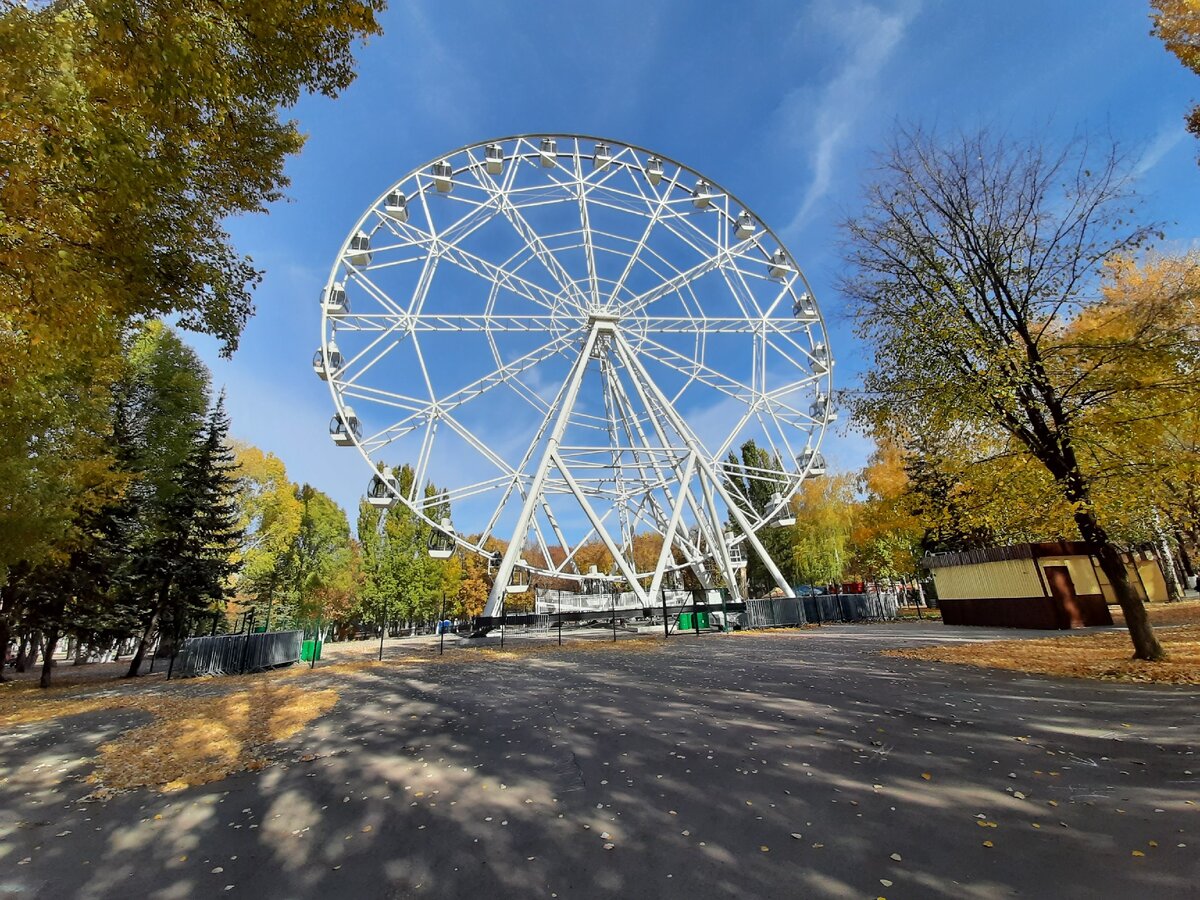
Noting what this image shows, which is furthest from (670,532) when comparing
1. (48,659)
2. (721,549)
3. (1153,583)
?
(1153,583)

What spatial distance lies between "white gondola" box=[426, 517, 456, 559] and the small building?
2026 cm

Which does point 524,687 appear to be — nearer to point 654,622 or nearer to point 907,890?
point 907,890

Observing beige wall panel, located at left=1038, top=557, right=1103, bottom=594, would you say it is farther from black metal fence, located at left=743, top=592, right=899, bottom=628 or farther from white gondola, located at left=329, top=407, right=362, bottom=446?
white gondola, located at left=329, top=407, right=362, bottom=446

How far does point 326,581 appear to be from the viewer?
42.4 metres

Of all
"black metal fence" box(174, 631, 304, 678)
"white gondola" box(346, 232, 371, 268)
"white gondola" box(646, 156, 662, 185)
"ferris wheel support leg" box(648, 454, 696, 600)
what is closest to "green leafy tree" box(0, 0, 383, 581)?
Answer: "black metal fence" box(174, 631, 304, 678)

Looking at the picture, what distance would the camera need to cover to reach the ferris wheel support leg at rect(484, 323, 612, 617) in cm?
1986

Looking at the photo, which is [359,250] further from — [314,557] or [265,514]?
[314,557]

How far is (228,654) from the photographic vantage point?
17219mm

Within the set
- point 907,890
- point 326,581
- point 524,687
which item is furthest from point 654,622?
point 907,890

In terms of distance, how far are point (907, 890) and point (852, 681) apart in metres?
6.79

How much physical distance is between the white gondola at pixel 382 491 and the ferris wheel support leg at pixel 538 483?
Result: 4986 millimetres

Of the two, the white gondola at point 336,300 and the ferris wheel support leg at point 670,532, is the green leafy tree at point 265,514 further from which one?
the ferris wheel support leg at point 670,532

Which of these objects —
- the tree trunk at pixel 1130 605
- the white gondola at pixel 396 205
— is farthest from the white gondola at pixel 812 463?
the white gondola at pixel 396 205

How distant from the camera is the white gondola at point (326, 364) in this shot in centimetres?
2038
